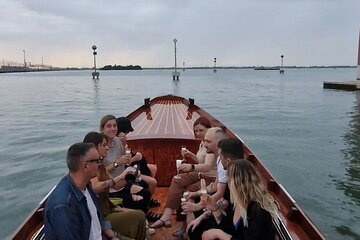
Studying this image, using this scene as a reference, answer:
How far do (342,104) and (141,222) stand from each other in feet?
82.6

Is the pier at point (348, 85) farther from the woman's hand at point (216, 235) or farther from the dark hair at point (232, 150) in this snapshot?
the woman's hand at point (216, 235)

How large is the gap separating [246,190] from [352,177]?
7.94m

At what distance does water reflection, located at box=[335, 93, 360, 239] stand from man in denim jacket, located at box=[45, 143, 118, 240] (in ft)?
17.0

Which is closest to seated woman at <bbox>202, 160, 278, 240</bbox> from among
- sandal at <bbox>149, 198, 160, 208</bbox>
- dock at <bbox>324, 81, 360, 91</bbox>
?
sandal at <bbox>149, 198, 160, 208</bbox>

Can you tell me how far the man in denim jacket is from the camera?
1.96 meters

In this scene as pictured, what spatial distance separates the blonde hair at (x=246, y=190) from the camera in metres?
2.11

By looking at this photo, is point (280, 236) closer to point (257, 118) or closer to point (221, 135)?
point (221, 135)

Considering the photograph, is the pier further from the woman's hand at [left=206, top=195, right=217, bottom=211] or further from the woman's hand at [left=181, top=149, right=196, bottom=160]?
the woman's hand at [left=206, top=195, right=217, bottom=211]

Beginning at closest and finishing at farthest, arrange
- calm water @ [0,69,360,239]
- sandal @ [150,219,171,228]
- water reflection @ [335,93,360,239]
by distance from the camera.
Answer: sandal @ [150,219,171,228] → water reflection @ [335,93,360,239] → calm water @ [0,69,360,239]

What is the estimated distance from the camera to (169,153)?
518 centimetres

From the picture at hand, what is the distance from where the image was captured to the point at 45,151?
37.0 ft

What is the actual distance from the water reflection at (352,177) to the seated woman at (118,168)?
4.00 meters

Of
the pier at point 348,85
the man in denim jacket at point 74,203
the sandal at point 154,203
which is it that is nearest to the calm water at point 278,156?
the sandal at point 154,203

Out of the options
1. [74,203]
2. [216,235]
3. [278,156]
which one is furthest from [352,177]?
[74,203]
